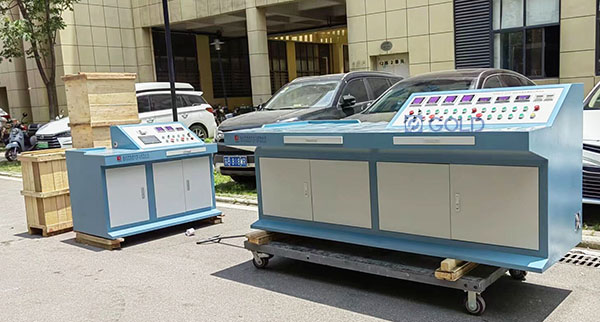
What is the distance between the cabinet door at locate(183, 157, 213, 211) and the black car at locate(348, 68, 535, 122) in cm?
215

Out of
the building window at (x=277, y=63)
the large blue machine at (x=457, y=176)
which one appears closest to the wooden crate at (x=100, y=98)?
the large blue machine at (x=457, y=176)

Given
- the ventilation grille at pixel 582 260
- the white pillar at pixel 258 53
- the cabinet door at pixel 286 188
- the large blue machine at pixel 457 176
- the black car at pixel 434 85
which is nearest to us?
the large blue machine at pixel 457 176

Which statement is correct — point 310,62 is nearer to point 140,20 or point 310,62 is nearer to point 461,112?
point 140,20

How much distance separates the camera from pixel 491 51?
1465 cm

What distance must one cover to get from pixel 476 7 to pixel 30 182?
1214 cm

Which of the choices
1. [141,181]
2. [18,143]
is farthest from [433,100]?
[18,143]

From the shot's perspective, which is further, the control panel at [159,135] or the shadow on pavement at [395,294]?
the control panel at [159,135]

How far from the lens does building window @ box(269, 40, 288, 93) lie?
2958 cm

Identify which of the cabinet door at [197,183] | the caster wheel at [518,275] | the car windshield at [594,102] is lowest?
the caster wheel at [518,275]

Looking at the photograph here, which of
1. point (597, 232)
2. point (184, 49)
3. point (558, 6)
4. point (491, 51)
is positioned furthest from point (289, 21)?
point (597, 232)

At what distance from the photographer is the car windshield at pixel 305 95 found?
28.5 feet

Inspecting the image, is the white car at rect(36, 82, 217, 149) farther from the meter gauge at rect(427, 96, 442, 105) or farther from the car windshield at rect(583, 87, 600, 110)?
the meter gauge at rect(427, 96, 442, 105)

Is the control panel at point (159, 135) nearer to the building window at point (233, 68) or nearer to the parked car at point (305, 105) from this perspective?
the parked car at point (305, 105)

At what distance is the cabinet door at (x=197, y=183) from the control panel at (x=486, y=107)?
3.38 metres
